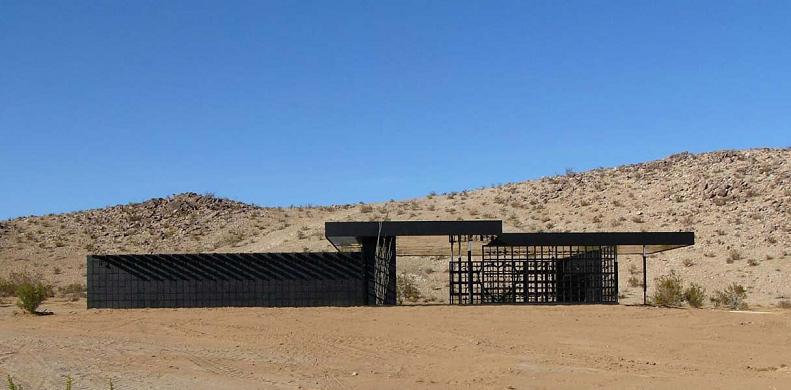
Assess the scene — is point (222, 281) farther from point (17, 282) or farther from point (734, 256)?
point (734, 256)

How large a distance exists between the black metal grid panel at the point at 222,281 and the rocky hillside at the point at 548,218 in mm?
14276

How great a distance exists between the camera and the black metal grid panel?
94.3 feet

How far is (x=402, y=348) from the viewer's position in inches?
780

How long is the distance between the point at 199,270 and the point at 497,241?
9.33m

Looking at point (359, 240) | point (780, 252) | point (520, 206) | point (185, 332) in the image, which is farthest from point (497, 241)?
point (520, 206)

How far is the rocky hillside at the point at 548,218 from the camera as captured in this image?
48.0 metres

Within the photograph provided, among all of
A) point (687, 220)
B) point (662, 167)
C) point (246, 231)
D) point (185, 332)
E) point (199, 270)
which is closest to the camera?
point (185, 332)

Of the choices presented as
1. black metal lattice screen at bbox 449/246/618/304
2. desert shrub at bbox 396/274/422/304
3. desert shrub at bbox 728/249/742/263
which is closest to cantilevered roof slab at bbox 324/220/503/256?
black metal lattice screen at bbox 449/246/618/304

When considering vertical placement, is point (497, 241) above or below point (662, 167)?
below

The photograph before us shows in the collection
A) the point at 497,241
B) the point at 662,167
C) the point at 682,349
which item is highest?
the point at 662,167

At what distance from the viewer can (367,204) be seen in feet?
222

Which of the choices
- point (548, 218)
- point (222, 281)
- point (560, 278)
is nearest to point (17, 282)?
point (222, 281)

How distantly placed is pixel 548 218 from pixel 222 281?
33.3 meters

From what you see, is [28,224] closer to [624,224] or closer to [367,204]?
[367,204]
